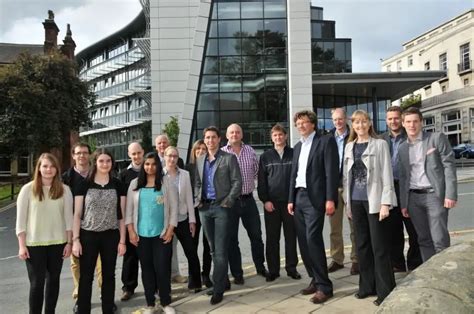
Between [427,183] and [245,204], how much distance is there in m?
2.22

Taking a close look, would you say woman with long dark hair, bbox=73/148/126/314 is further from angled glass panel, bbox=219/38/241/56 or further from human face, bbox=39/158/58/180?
angled glass panel, bbox=219/38/241/56

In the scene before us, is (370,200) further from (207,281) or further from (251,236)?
(207,281)

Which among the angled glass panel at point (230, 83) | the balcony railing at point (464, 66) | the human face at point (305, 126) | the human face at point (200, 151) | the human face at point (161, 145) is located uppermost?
the balcony railing at point (464, 66)

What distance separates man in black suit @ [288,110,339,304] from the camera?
4.91 meters

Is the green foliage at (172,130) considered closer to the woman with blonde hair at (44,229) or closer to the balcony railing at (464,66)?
the woman with blonde hair at (44,229)

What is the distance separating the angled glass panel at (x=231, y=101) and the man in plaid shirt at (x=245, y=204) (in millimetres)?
21606

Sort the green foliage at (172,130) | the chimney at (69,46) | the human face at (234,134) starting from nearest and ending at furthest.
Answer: the human face at (234,134)
the green foliage at (172,130)
the chimney at (69,46)

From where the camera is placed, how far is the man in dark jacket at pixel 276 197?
18.7 feet

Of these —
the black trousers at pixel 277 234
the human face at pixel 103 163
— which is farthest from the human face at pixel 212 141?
the human face at pixel 103 163

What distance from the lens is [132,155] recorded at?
573 centimetres

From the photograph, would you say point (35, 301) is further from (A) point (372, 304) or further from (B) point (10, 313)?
(A) point (372, 304)

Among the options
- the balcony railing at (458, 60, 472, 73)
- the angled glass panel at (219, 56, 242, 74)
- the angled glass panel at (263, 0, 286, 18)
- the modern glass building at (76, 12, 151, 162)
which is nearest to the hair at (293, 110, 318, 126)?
the angled glass panel at (219, 56, 242, 74)

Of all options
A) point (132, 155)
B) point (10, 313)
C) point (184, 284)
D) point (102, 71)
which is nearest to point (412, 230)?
point (184, 284)

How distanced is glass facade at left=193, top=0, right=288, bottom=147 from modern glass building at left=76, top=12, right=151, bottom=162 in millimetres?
23236
